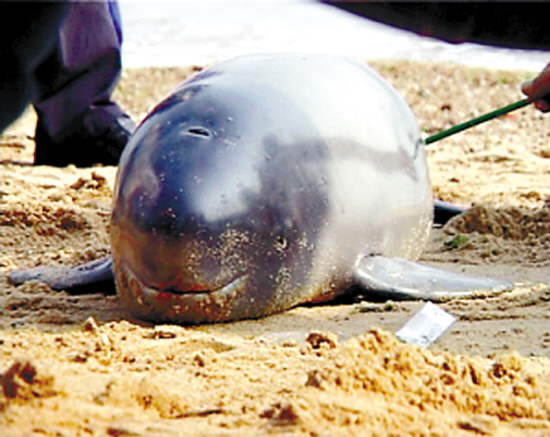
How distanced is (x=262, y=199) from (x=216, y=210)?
0.56 feet

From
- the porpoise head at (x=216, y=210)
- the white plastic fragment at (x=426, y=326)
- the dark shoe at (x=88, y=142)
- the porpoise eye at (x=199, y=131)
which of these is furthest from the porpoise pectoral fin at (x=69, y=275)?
the dark shoe at (x=88, y=142)

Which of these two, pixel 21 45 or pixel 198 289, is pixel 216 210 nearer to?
pixel 198 289

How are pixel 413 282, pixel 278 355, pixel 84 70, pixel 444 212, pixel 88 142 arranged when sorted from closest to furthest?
1. pixel 278 355
2. pixel 413 282
3. pixel 444 212
4. pixel 88 142
5. pixel 84 70

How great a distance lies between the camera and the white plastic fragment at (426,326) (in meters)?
3.05

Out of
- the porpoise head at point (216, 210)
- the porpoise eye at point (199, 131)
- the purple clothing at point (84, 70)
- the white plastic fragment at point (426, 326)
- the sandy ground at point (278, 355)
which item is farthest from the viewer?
the purple clothing at point (84, 70)

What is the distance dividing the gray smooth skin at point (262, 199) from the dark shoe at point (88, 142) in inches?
102

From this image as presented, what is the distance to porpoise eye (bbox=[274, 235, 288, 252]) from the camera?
3314 mm

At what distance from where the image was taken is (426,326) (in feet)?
10.4

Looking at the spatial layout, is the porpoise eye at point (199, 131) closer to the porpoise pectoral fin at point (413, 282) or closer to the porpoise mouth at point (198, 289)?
the porpoise mouth at point (198, 289)

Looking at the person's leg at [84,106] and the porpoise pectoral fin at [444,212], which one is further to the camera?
the person's leg at [84,106]

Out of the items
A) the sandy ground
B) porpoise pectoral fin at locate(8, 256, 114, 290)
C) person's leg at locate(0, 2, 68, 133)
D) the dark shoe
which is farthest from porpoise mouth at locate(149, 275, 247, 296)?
the dark shoe

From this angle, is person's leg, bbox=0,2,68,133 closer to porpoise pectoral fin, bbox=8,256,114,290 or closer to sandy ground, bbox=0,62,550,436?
sandy ground, bbox=0,62,550,436

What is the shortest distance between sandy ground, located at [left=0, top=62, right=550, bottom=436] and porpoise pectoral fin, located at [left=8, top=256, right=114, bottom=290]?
6 centimetres

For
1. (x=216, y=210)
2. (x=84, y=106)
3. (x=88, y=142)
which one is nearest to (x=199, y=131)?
(x=216, y=210)
